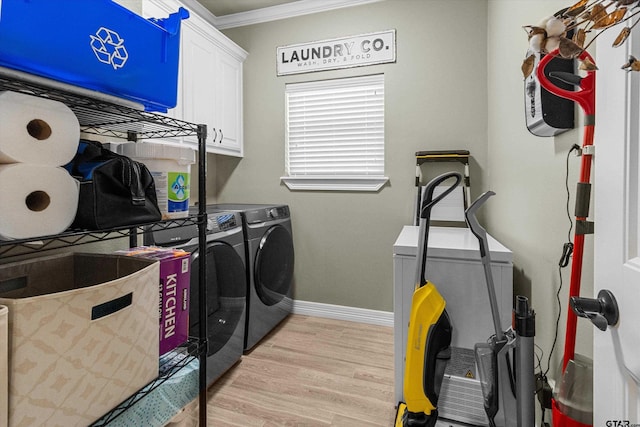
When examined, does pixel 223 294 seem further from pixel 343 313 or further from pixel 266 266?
pixel 343 313

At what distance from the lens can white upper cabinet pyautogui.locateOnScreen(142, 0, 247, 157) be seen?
2.19 m

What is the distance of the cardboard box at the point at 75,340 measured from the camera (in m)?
0.71

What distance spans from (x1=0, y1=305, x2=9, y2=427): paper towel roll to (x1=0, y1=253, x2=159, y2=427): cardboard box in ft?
0.04

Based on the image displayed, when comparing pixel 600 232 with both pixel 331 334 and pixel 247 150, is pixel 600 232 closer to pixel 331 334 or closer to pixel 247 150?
pixel 331 334

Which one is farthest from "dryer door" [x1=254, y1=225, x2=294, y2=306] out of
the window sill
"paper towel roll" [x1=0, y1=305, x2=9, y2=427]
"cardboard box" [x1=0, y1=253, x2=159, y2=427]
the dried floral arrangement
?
the dried floral arrangement

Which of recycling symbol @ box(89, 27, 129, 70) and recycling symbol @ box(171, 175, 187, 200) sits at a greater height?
recycling symbol @ box(89, 27, 129, 70)

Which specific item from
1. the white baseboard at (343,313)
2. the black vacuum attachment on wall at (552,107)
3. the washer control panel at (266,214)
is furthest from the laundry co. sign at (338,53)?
the white baseboard at (343,313)

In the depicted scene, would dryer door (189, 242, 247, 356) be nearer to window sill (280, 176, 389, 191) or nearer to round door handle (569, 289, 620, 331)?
window sill (280, 176, 389, 191)

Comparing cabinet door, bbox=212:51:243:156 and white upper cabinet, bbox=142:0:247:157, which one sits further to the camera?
cabinet door, bbox=212:51:243:156

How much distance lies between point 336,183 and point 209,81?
4.17 ft

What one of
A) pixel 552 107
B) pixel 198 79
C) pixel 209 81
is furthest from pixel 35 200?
pixel 209 81

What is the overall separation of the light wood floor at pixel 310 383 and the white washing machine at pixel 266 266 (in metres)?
0.16

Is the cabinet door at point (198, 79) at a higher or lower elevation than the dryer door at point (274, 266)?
higher

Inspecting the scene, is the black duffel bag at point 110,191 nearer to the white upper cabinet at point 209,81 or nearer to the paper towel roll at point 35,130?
the paper towel roll at point 35,130
